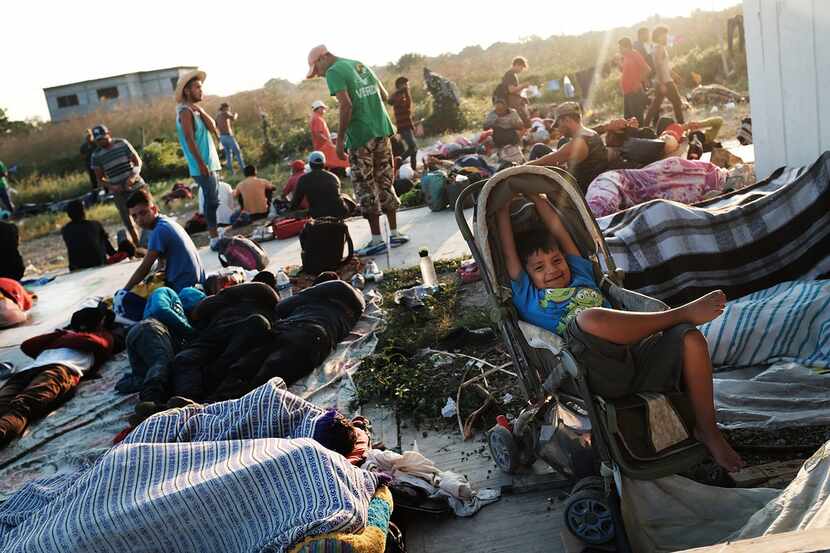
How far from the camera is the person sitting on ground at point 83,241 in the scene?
10.7 metres

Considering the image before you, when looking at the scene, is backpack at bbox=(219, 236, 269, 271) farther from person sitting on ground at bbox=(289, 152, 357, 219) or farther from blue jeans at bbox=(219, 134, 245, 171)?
blue jeans at bbox=(219, 134, 245, 171)

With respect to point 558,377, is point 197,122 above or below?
above

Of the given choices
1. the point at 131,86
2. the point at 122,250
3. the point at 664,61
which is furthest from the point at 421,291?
the point at 131,86

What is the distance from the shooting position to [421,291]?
652cm

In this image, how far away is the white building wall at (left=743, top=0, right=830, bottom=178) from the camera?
5.38m

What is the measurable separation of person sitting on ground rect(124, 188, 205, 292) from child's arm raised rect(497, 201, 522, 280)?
3.77 metres

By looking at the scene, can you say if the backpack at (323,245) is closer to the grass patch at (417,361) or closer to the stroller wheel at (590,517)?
the grass patch at (417,361)

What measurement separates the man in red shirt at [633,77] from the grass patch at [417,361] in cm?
739

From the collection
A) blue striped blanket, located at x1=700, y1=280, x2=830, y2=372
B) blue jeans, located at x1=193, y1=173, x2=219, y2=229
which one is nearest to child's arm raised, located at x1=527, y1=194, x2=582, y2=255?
→ blue striped blanket, located at x1=700, y1=280, x2=830, y2=372

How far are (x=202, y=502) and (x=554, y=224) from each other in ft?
7.08

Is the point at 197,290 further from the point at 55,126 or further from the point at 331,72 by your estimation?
the point at 55,126

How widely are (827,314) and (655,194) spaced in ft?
11.9

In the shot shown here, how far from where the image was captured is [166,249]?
6.66 metres

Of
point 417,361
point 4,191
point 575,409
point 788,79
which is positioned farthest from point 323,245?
point 4,191
